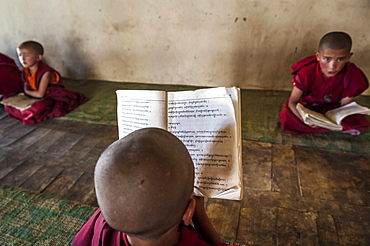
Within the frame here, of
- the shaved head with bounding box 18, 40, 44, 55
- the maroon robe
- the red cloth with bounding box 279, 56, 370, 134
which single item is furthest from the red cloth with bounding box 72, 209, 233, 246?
the shaved head with bounding box 18, 40, 44, 55

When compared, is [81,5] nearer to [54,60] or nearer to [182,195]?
[54,60]

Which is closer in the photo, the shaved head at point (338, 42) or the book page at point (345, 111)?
the shaved head at point (338, 42)

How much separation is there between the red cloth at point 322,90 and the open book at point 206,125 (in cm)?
154

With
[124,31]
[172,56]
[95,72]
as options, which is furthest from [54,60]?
[172,56]

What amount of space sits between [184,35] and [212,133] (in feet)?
8.13

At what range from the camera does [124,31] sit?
3232 mm

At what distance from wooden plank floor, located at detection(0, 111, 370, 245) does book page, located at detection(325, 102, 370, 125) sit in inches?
12.7

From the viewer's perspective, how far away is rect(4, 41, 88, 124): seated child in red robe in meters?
2.57

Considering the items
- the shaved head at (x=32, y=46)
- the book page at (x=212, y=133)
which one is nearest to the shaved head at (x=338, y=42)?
Answer: the book page at (x=212, y=133)

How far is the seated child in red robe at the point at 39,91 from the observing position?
257 centimetres

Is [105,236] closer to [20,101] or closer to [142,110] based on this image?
[142,110]

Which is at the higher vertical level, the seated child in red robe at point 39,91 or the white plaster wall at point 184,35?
the white plaster wall at point 184,35

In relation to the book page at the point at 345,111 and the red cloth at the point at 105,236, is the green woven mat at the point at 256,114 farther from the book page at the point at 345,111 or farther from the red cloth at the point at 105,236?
the red cloth at the point at 105,236

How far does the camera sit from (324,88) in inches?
81.8
